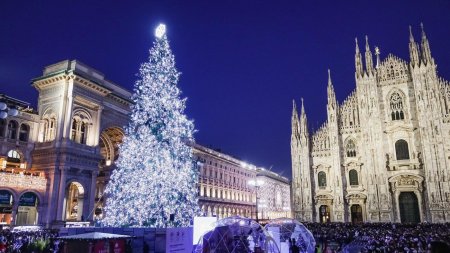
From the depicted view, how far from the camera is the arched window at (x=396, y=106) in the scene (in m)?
44.4

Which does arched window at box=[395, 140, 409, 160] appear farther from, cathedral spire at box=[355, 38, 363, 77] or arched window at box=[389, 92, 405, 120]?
cathedral spire at box=[355, 38, 363, 77]

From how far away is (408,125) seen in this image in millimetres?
43188

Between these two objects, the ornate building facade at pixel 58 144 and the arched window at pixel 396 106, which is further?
A: the arched window at pixel 396 106

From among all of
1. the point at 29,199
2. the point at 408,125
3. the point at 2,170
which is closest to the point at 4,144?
the point at 2,170

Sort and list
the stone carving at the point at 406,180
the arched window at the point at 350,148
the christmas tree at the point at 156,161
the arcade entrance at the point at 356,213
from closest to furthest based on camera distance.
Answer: the christmas tree at the point at 156,161 → the stone carving at the point at 406,180 → the arcade entrance at the point at 356,213 → the arched window at the point at 350,148

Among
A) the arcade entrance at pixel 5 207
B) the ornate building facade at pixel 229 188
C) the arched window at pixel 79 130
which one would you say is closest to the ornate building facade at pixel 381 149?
the ornate building facade at pixel 229 188

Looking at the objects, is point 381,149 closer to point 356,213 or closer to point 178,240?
point 356,213

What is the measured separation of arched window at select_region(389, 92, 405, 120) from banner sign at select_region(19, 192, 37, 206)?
141 ft

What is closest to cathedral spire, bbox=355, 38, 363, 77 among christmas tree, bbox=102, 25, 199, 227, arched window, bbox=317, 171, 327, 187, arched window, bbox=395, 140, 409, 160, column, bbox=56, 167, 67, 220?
arched window, bbox=395, 140, 409, 160

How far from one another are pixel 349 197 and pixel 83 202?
32381 millimetres

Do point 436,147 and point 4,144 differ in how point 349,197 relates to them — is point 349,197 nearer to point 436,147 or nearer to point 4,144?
point 436,147

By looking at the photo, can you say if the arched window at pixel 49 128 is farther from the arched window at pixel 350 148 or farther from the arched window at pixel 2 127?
the arched window at pixel 350 148

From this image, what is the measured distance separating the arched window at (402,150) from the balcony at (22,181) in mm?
41199

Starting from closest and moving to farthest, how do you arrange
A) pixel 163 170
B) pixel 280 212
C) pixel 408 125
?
pixel 163 170 < pixel 408 125 < pixel 280 212
